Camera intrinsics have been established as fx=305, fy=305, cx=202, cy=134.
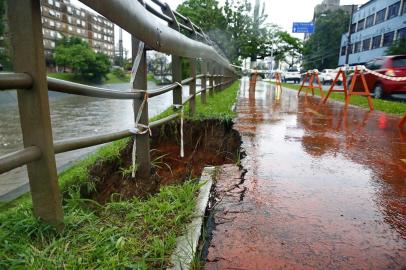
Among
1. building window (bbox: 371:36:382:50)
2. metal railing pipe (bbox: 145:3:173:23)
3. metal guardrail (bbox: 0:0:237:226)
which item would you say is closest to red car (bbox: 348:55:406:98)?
metal railing pipe (bbox: 145:3:173:23)

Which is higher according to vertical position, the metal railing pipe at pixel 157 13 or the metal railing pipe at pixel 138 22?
the metal railing pipe at pixel 157 13

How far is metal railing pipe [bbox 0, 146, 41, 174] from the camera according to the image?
1325 millimetres

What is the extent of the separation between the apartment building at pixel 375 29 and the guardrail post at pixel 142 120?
40.2 m

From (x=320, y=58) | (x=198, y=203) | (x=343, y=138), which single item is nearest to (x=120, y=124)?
(x=343, y=138)

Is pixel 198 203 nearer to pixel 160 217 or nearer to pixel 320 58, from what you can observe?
pixel 160 217

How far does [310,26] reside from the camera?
4038 centimetres

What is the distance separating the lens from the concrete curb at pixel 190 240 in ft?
4.40

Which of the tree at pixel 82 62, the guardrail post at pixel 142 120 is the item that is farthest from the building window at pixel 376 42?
the guardrail post at pixel 142 120

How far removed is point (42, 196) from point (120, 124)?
6.76 meters

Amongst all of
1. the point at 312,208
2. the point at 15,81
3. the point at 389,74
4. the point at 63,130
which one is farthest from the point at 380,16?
the point at 15,81

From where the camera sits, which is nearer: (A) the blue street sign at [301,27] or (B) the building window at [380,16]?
(A) the blue street sign at [301,27]

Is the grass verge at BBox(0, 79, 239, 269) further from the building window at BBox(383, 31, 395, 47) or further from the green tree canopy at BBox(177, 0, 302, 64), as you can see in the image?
the building window at BBox(383, 31, 395, 47)

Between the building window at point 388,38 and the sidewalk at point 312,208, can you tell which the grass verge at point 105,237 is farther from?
the building window at point 388,38

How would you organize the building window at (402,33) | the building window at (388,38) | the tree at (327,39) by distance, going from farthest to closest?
the tree at (327,39) < the building window at (388,38) < the building window at (402,33)
